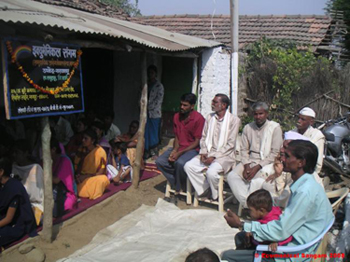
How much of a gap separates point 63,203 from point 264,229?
3.02 m

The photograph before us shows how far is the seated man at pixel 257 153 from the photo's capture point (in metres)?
5.05

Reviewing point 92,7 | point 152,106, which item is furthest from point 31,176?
point 92,7

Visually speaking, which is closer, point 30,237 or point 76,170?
point 30,237

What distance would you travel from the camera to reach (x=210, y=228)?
4672mm

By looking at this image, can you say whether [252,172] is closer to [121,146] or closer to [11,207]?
[121,146]

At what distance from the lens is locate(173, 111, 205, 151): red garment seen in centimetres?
588

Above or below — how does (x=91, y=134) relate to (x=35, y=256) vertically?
above

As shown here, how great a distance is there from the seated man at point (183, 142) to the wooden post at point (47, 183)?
2.04 m

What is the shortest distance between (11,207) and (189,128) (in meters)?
2.98

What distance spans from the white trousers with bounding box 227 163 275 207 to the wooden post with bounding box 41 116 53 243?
2435 millimetres

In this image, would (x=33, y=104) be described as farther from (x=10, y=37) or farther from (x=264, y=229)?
(x=264, y=229)

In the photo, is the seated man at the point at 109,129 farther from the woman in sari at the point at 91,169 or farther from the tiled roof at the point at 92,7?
the tiled roof at the point at 92,7

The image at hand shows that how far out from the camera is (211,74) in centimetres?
898

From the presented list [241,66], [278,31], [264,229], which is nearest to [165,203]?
[264,229]
